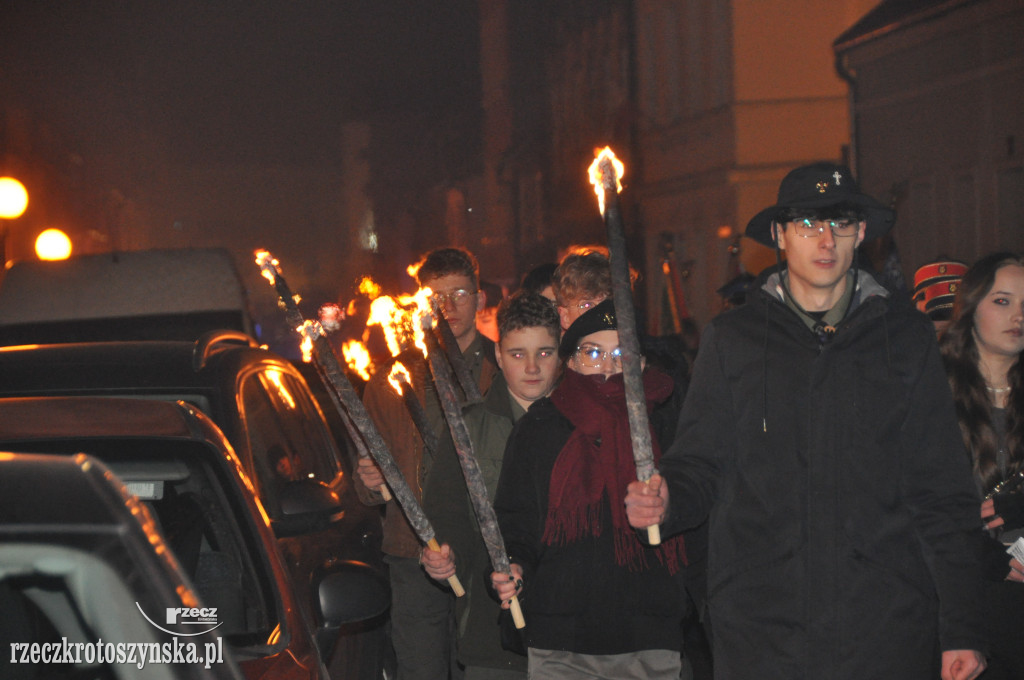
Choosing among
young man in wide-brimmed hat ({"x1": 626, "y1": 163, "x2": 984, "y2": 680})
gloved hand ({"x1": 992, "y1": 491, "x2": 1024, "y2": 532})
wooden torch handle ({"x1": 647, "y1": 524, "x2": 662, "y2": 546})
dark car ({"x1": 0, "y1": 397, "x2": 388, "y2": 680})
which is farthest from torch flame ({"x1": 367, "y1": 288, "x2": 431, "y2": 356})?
gloved hand ({"x1": 992, "y1": 491, "x2": 1024, "y2": 532})

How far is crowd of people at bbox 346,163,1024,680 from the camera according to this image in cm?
335

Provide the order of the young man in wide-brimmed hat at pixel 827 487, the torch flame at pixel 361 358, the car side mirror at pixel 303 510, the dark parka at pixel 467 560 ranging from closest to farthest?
the young man in wide-brimmed hat at pixel 827 487
the car side mirror at pixel 303 510
the dark parka at pixel 467 560
the torch flame at pixel 361 358

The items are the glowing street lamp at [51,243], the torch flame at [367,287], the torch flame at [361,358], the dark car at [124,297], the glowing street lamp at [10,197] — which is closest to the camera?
the torch flame at [361,358]

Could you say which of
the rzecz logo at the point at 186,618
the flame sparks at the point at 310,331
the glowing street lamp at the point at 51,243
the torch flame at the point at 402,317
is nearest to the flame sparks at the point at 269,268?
the flame sparks at the point at 310,331

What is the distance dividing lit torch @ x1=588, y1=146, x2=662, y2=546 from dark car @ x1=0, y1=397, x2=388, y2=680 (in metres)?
0.90

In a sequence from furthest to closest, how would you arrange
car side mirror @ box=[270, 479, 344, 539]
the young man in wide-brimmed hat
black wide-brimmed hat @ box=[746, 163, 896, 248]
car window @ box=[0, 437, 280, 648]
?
car side mirror @ box=[270, 479, 344, 539], black wide-brimmed hat @ box=[746, 163, 896, 248], the young man in wide-brimmed hat, car window @ box=[0, 437, 280, 648]

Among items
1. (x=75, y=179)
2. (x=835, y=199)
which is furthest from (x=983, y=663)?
(x=75, y=179)

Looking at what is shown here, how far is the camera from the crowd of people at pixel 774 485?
3346mm

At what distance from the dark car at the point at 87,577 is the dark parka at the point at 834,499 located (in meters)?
1.75

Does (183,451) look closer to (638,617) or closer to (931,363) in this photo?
(638,617)

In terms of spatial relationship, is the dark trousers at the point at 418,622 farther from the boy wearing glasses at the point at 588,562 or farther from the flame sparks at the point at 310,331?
the flame sparks at the point at 310,331

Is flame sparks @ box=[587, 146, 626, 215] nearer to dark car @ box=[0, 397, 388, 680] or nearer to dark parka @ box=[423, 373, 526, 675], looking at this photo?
dark car @ box=[0, 397, 388, 680]

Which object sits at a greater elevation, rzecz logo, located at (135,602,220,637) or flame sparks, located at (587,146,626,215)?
flame sparks, located at (587,146,626,215)

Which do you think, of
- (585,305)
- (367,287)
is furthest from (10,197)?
(585,305)
